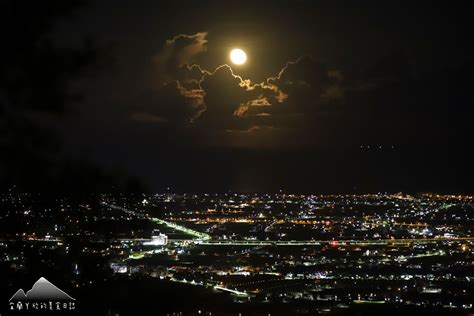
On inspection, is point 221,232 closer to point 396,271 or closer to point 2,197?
point 396,271

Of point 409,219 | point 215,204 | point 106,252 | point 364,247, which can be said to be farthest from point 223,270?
point 215,204
